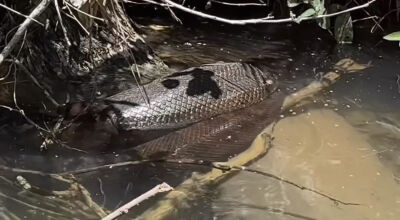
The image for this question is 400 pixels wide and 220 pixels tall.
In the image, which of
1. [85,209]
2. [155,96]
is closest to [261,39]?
[155,96]

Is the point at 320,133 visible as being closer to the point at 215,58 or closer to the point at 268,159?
the point at 268,159

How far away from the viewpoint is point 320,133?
4062 millimetres

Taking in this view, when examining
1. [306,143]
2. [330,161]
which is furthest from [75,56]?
[330,161]

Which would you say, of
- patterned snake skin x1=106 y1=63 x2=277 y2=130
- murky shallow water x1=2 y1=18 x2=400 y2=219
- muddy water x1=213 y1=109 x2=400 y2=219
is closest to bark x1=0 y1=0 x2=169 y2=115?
patterned snake skin x1=106 y1=63 x2=277 y2=130

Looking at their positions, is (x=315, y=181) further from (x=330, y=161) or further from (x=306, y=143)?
(x=306, y=143)

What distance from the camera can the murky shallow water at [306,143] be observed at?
337 centimetres

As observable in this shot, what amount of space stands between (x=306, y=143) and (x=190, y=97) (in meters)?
0.78

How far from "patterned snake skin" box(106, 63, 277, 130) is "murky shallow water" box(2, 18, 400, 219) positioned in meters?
0.27

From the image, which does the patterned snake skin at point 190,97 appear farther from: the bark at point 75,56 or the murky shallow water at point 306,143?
the murky shallow water at point 306,143

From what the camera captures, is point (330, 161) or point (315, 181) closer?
point (315, 181)

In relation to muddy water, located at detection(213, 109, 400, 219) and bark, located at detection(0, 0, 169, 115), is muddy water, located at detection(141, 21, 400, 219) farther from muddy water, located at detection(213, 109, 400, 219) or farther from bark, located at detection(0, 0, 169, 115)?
bark, located at detection(0, 0, 169, 115)

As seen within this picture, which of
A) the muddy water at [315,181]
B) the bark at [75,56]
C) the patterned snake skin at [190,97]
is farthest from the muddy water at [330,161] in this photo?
the bark at [75,56]

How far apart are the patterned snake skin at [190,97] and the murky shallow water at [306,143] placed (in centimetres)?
27

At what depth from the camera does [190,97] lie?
4281 millimetres
